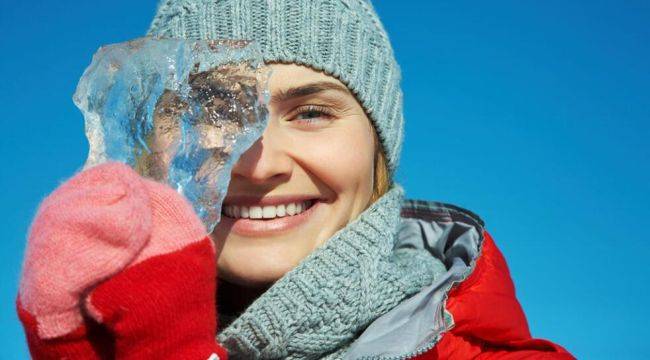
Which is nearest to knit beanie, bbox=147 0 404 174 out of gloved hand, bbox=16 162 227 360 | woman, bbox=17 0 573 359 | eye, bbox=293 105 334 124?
woman, bbox=17 0 573 359

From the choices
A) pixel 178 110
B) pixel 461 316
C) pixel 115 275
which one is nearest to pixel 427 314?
pixel 461 316

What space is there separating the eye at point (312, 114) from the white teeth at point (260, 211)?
0.95 feet

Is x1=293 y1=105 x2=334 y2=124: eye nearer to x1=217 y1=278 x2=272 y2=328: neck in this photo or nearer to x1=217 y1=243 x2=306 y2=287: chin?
x1=217 y1=243 x2=306 y2=287: chin

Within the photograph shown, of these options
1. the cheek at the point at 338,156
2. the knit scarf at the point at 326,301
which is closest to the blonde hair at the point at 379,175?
the cheek at the point at 338,156

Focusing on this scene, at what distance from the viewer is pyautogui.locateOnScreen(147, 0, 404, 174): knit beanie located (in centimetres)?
236

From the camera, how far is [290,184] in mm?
2273

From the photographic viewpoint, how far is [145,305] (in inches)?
57.0

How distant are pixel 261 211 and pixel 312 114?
371 millimetres

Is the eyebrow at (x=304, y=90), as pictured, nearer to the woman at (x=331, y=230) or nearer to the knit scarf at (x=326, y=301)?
the woman at (x=331, y=230)

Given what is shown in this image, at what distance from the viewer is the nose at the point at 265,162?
2141mm

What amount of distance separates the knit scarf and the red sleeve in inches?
6.4

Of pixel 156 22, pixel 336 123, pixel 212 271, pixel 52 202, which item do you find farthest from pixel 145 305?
pixel 156 22

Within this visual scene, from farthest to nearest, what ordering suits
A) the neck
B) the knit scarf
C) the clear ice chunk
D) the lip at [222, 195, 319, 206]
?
the neck
the lip at [222, 195, 319, 206]
the knit scarf
the clear ice chunk

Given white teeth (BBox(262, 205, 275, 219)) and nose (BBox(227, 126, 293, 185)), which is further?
white teeth (BBox(262, 205, 275, 219))
